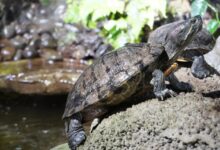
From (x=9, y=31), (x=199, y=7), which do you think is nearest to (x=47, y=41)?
(x=9, y=31)

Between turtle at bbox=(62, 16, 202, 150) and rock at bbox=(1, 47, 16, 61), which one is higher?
rock at bbox=(1, 47, 16, 61)

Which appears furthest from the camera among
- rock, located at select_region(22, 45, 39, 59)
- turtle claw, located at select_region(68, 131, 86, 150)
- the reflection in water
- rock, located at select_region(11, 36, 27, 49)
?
rock, located at select_region(11, 36, 27, 49)

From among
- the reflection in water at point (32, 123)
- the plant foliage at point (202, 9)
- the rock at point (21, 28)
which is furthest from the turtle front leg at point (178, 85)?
the rock at point (21, 28)

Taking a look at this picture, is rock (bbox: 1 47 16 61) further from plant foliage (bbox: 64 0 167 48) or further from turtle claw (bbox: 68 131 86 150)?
turtle claw (bbox: 68 131 86 150)

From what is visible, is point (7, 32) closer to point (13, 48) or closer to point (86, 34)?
point (13, 48)

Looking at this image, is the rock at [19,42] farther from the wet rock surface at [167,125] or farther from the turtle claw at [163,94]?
the turtle claw at [163,94]

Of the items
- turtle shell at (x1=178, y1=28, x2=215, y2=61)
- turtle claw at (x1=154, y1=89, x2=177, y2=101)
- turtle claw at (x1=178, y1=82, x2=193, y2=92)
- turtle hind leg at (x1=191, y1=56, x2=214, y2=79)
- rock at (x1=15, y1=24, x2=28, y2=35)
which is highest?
rock at (x1=15, y1=24, x2=28, y2=35)

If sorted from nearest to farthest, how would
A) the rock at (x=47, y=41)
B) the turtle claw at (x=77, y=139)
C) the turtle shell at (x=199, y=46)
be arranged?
the turtle claw at (x=77, y=139)
the turtle shell at (x=199, y=46)
the rock at (x=47, y=41)

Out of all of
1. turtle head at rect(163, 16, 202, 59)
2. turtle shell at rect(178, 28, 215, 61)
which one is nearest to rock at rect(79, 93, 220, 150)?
turtle head at rect(163, 16, 202, 59)
